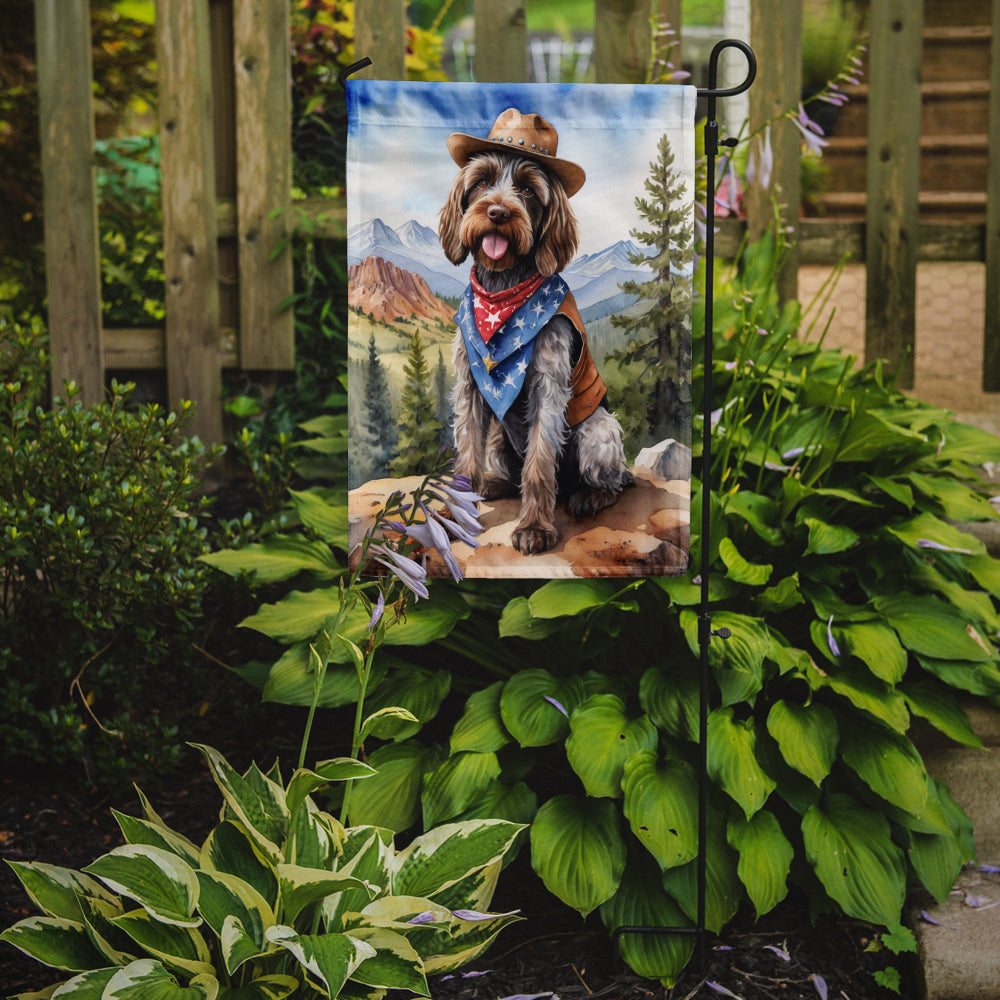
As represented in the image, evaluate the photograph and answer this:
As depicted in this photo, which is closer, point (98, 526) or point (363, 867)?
point (363, 867)

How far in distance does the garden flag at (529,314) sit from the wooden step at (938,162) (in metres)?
5.27

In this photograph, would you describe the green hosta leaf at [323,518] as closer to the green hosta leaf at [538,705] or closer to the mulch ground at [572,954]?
the green hosta leaf at [538,705]

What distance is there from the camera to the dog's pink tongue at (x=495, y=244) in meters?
1.74

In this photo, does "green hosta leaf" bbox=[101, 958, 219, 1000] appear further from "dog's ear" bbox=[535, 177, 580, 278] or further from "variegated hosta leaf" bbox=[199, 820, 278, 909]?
"dog's ear" bbox=[535, 177, 580, 278]

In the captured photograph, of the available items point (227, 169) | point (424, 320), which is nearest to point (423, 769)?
point (424, 320)

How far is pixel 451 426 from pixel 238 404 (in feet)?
5.90

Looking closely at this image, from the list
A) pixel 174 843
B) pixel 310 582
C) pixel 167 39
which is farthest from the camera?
pixel 167 39

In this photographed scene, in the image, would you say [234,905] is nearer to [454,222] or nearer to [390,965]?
[390,965]

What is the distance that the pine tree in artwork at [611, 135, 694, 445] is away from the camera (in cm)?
178

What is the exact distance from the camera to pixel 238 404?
3.44 meters

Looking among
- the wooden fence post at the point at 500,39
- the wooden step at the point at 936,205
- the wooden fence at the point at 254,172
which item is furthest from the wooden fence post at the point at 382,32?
the wooden step at the point at 936,205

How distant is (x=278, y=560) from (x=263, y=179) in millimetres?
1533

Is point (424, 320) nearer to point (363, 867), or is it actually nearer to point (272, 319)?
point (363, 867)

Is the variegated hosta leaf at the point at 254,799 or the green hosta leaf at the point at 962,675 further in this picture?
the green hosta leaf at the point at 962,675
